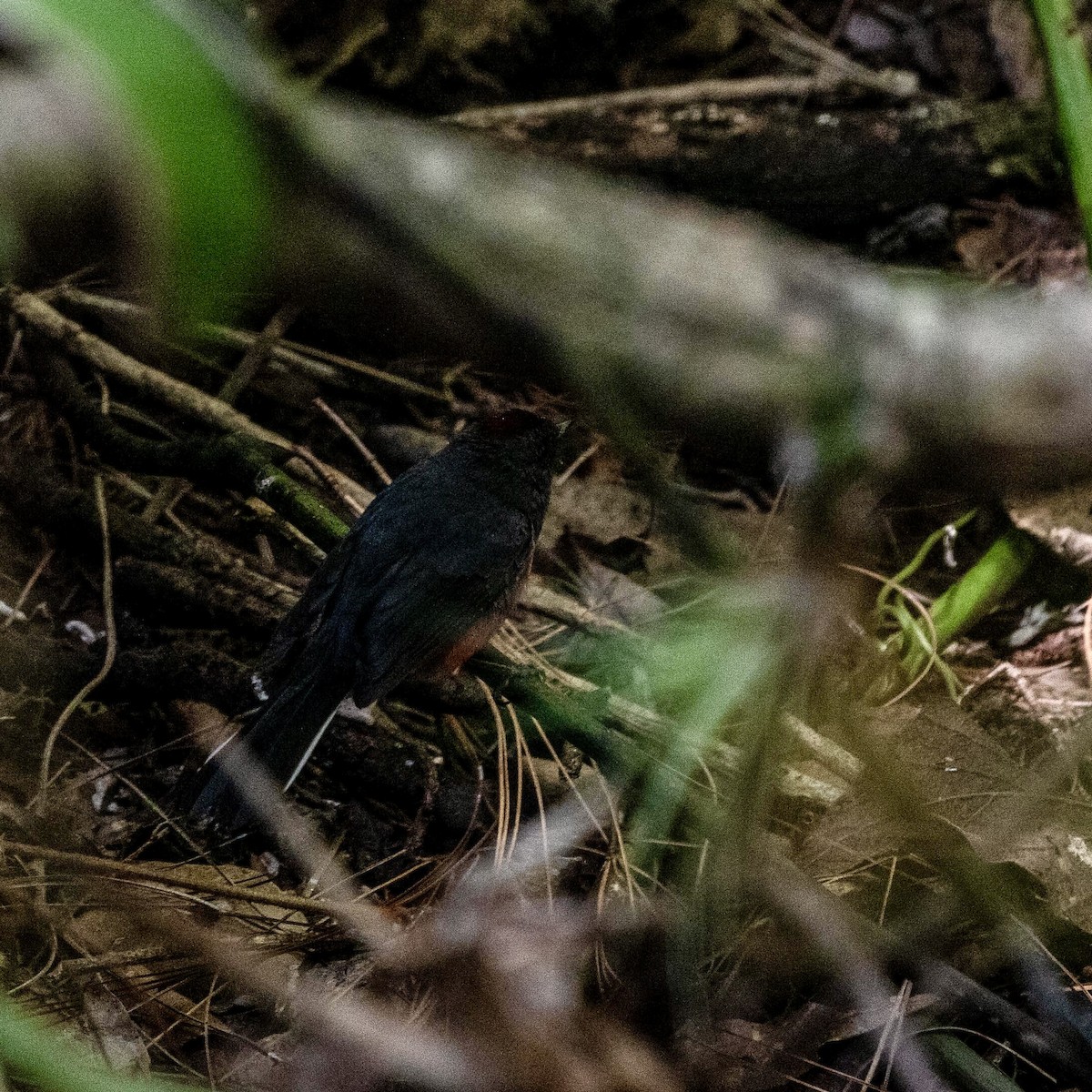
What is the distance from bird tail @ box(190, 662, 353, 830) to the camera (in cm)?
280

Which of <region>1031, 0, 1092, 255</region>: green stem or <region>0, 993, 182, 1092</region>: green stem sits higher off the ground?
<region>0, 993, 182, 1092</region>: green stem

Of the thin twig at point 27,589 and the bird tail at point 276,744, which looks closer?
the bird tail at point 276,744

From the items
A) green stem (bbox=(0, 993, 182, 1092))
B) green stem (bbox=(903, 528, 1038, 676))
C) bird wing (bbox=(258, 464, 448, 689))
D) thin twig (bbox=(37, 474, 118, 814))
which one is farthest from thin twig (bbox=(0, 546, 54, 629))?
green stem (bbox=(903, 528, 1038, 676))

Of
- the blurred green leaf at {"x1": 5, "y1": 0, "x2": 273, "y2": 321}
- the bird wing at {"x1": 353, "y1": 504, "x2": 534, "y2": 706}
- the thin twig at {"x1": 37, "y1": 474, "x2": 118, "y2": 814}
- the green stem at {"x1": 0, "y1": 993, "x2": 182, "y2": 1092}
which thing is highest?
the blurred green leaf at {"x1": 5, "y1": 0, "x2": 273, "y2": 321}

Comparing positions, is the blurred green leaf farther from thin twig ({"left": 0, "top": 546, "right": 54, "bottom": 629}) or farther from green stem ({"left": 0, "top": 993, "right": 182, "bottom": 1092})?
thin twig ({"left": 0, "top": 546, "right": 54, "bottom": 629})

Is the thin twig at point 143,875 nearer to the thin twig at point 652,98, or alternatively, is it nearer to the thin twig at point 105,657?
the thin twig at point 105,657

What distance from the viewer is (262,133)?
50 centimetres

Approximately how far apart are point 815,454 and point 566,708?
7.61ft

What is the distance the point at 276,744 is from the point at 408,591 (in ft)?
2.03

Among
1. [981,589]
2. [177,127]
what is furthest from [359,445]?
[177,127]

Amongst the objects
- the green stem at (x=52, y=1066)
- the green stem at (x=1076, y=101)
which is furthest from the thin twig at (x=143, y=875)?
the green stem at (x=1076, y=101)

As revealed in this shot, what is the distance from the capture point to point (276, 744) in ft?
9.46

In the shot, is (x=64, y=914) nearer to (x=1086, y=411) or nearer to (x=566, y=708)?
(x=566, y=708)

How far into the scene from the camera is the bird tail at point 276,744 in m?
2.80
